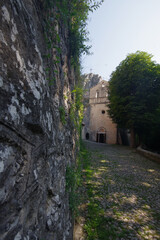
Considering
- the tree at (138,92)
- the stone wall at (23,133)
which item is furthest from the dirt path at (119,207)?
the tree at (138,92)

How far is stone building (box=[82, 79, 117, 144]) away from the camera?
84.1 ft

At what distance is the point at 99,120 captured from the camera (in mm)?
27125

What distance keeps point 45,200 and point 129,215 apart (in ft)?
12.4

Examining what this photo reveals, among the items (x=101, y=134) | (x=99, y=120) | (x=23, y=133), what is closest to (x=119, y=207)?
(x=23, y=133)

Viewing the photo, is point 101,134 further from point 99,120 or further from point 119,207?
point 119,207

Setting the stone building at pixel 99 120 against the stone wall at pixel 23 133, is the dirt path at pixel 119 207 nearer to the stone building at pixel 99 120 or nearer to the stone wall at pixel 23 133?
the stone wall at pixel 23 133

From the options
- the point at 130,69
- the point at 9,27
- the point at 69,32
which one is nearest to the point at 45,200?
the point at 9,27

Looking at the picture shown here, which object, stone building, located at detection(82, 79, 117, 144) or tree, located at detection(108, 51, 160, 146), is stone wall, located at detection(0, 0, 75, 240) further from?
stone building, located at detection(82, 79, 117, 144)

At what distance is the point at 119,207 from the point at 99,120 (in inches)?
903

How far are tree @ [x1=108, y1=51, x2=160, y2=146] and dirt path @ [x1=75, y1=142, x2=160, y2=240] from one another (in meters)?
8.79

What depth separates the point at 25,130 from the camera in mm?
1364

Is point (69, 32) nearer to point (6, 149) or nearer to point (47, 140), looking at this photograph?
point (47, 140)

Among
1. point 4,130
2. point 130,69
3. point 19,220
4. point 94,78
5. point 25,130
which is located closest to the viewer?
point 4,130

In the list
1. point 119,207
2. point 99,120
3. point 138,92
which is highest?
point 138,92
